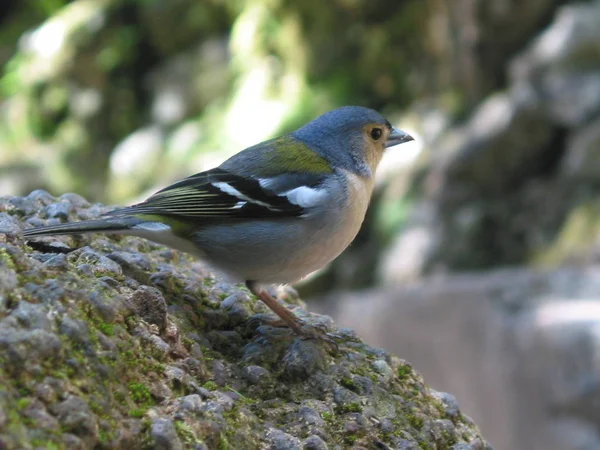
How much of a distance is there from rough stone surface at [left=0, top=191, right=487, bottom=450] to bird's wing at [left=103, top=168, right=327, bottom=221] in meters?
0.27

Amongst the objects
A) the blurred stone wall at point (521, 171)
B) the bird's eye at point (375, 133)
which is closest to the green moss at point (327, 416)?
the bird's eye at point (375, 133)

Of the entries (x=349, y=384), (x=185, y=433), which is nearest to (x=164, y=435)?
(x=185, y=433)

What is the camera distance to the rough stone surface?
2.18 metres

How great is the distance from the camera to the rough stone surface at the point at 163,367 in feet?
7.15

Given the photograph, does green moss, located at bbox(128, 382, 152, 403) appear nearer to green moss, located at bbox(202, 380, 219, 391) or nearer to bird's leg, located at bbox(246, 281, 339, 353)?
green moss, located at bbox(202, 380, 219, 391)

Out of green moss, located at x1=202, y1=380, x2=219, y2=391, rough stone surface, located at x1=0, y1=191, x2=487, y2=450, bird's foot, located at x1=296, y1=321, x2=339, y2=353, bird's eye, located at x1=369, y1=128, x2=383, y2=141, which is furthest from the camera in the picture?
bird's eye, located at x1=369, y1=128, x2=383, y2=141

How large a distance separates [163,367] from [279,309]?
0.94 metres

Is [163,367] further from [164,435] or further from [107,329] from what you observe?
[164,435]

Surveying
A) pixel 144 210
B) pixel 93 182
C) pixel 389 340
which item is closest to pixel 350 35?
pixel 93 182

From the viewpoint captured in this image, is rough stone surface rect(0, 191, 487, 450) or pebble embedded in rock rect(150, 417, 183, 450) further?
pebble embedded in rock rect(150, 417, 183, 450)

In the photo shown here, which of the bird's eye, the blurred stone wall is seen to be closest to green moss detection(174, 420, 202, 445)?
the bird's eye

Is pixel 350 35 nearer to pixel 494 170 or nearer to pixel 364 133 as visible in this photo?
pixel 494 170

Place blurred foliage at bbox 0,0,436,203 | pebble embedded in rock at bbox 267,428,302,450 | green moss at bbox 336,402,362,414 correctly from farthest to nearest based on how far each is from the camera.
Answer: blurred foliage at bbox 0,0,436,203, green moss at bbox 336,402,362,414, pebble embedded in rock at bbox 267,428,302,450

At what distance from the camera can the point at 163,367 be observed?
8.77ft
